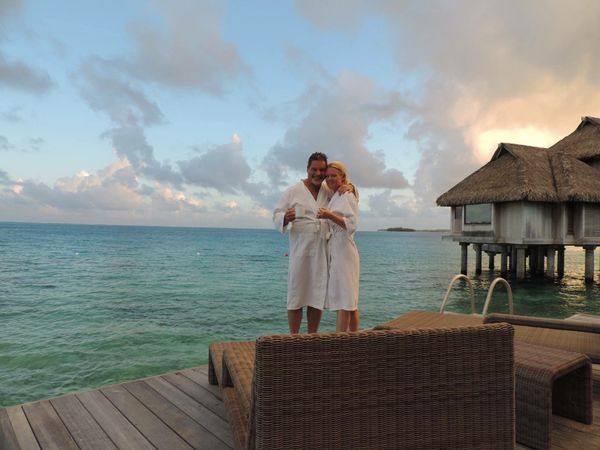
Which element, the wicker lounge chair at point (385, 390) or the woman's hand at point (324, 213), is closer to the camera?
the wicker lounge chair at point (385, 390)

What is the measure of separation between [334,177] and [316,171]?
161mm

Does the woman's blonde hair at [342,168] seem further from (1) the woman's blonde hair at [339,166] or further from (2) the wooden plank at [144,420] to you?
(2) the wooden plank at [144,420]

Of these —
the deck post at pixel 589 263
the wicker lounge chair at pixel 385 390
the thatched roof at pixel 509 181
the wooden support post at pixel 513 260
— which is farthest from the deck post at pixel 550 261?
the wicker lounge chair at pixel 385 390

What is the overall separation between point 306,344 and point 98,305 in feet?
47.8

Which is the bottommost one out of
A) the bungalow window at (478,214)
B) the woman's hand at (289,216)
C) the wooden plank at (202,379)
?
the wooden plank at (202,379)

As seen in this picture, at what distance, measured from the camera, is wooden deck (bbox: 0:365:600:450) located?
94.9 inches

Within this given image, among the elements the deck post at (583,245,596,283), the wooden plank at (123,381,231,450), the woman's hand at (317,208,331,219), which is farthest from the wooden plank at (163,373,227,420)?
the deck post at (583,245,596,283)

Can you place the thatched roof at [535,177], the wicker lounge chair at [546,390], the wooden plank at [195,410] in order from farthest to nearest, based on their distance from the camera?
the thatched roof at [535,177], the wooden plank at [195,410], the wicker lounge chair at [546,390]

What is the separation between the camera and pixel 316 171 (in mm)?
3332

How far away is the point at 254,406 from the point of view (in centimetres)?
146

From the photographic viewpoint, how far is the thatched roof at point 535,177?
1647 centimetres

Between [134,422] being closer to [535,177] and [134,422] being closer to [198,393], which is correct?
[198,393]

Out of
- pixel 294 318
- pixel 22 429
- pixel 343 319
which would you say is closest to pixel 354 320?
pixel 343 319

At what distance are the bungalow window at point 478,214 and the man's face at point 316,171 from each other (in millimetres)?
16640
